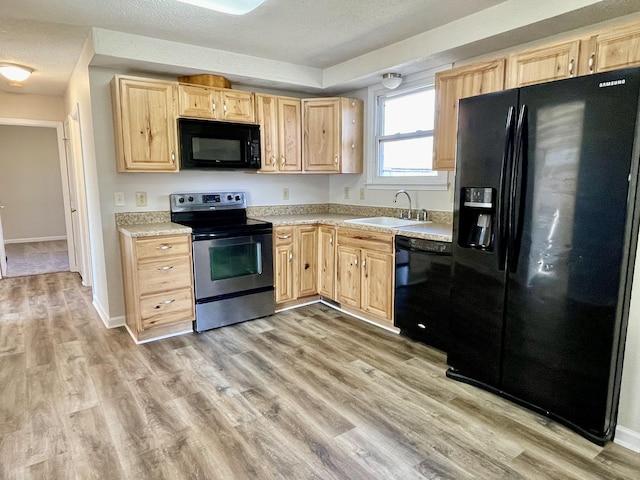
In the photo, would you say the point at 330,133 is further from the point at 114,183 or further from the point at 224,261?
the point at 114,183

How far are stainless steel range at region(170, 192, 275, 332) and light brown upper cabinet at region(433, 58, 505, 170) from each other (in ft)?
5.44

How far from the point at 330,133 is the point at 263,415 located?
2872 mm

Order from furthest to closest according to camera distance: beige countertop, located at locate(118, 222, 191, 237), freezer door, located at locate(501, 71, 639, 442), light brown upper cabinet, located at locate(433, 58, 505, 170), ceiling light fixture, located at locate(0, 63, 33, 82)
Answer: ceiling light fixture, located at locate(0, 63, 33, 82) → beige countertop, located at locate(118, 222, 191, 237) → light brown upper cabinet, located at locate(433, 58, 505, 170) → freezer door, located at locate(501, 71, 639, 442)

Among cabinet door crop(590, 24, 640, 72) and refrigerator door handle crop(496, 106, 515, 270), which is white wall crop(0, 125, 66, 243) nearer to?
refrigerator door handle crop(496, 106, 515, 270)

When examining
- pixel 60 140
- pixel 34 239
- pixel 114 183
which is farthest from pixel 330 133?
pixel 34 239

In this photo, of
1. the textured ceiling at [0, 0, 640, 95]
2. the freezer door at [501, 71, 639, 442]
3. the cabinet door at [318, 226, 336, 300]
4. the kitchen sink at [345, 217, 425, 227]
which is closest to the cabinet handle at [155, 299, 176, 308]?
the cabinet door at [318, 226, 336, 300]

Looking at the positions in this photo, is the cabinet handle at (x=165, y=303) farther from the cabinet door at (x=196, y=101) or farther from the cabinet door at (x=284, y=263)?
the cabinet door at (x=196, y=101)

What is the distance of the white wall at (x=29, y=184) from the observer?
25.0 ft

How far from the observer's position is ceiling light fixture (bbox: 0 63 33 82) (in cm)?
371

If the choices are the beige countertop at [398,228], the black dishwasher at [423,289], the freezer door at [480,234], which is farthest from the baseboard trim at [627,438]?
the beige countertop at [398,228]

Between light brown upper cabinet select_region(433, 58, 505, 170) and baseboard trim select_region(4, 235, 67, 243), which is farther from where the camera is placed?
baseboard trim select_region(4, 235, 67, 243)

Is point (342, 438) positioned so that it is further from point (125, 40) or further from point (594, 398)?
point (125, 40)

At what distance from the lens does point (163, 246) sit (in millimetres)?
3135

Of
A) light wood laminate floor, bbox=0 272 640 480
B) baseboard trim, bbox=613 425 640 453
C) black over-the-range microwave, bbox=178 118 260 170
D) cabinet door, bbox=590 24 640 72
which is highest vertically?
cabinet door, bbox=590 24 640 72
